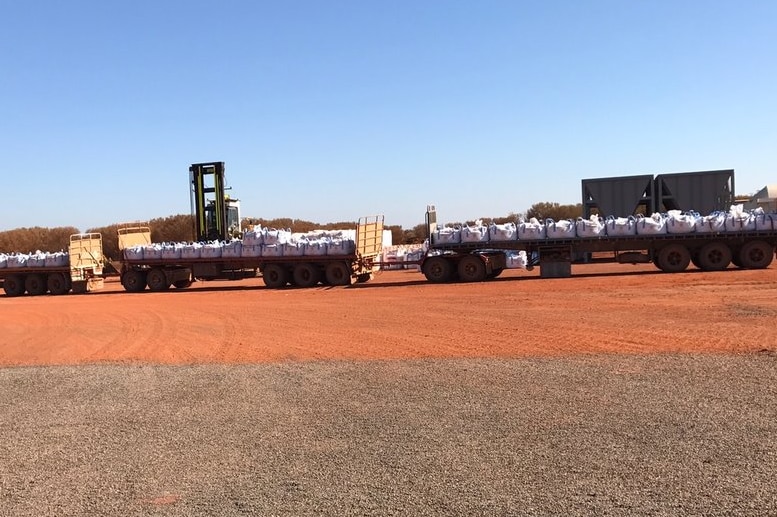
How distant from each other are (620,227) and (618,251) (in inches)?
39.0

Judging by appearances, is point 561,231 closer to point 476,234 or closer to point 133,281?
point 476,234

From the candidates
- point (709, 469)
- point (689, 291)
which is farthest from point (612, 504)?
point (689, 291)

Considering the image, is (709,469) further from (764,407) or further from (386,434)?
(386,434)

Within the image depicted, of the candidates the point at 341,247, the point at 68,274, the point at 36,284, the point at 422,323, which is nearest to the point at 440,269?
the point at 341,247

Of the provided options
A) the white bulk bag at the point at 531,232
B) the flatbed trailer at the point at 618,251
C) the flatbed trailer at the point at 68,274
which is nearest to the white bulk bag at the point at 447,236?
the flatbed trailer at the point at 618,251

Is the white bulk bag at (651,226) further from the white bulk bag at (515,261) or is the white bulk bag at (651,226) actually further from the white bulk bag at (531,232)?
the white bulk bag at (515,261)

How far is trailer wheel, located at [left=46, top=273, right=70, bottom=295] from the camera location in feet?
104

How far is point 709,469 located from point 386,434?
280cm

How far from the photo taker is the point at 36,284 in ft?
105

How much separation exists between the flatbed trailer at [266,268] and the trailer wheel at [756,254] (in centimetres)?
1425

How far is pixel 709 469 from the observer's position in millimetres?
5051

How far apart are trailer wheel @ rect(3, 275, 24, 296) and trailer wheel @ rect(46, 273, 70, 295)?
1685 mm

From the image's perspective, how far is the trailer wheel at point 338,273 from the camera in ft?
89.7

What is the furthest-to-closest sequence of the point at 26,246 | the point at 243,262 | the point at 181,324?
1. the point at 26,246
2. the point at 243,262
3. the point at 181,324
